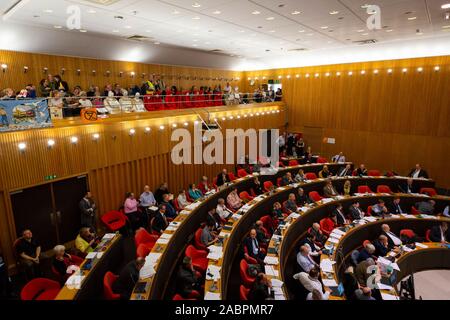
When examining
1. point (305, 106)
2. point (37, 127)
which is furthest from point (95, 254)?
point (305, 106)

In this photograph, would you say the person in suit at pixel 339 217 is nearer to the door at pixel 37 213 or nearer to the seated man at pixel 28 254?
the seated man at pixel 28 254

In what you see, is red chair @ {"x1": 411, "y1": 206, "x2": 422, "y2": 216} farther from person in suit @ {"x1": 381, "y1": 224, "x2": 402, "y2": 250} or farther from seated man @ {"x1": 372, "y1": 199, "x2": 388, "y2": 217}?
person in suit @ {"x1": 381, "y1": 224, "x2": 402, "y2": 250}

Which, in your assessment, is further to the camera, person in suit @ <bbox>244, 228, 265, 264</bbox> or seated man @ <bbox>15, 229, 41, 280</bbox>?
person in suit @ <bbox>244, 228, 265, 264</bbox>

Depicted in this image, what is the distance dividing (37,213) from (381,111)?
1697 centimetres

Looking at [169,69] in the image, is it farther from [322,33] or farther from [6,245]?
[6,245]

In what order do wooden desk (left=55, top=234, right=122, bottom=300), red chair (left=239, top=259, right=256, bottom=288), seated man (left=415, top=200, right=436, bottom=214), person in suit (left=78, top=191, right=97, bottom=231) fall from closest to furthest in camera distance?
wooden desk (left=55, top=234, right=122, bottom=300) → red chair (left=239, top=259, right=256, bottom=288) → person in suit (left=78, top=191, right=97, bottom=231) → seated man (left=415, top=200, right=436, bottom=214)

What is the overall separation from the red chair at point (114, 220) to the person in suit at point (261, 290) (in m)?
5.41

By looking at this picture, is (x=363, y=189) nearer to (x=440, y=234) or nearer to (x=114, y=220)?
(x=440, y=234)

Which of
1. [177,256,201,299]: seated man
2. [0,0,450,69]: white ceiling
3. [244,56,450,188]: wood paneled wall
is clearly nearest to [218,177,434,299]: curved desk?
[177,256,201,299]: seated man

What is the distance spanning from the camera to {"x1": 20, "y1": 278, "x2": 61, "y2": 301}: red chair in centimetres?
528

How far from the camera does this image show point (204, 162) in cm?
1396

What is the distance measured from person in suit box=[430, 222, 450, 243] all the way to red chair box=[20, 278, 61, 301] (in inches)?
411

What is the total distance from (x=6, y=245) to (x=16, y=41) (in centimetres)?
666

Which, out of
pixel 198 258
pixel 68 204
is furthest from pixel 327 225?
pixel 68 204
